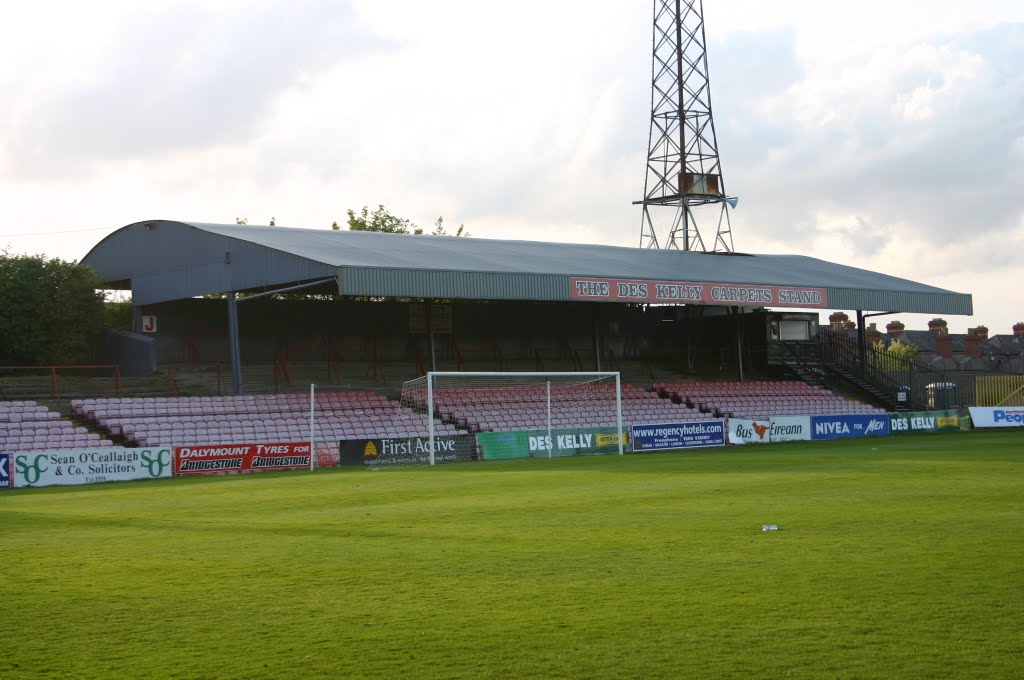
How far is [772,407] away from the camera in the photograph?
159 feet

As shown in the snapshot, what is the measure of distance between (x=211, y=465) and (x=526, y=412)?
13.9 metres

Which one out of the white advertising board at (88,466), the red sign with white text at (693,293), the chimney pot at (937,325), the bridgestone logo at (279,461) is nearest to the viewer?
the white advertising board at (88,466)

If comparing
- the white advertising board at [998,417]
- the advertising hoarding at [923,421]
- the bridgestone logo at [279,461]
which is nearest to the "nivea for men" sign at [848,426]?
the advertising hoarding at [923,421]

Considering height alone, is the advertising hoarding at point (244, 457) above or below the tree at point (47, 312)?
below

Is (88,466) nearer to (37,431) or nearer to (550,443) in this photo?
(37,431)

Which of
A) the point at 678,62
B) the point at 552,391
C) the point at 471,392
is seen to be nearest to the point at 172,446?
the point at 471,392

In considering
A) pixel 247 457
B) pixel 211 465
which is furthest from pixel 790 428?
pixel 211 465

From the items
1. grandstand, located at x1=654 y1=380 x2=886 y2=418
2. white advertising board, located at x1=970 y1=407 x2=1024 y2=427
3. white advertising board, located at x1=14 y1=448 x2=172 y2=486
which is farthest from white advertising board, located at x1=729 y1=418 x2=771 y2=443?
white advertising board, located at x1=14 y1=448 x2=172 y2=486

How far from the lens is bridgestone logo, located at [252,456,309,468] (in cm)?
3275

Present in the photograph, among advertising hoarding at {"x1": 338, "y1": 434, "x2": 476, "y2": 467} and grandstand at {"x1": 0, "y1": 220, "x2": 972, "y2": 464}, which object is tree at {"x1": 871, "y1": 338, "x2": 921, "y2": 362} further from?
advertising hoarding at {"x1": 338, "y1": 434, "x2": 476, "y2": 467}

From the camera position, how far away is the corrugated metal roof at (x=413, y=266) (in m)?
38.3

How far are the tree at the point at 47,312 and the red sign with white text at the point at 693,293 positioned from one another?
64.4 ft

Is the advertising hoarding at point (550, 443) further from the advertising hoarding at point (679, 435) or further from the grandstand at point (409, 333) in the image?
the grandstand at point (409, 333)

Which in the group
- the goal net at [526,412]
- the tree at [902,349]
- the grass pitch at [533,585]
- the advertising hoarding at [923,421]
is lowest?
the grass pitch at [533,585]
